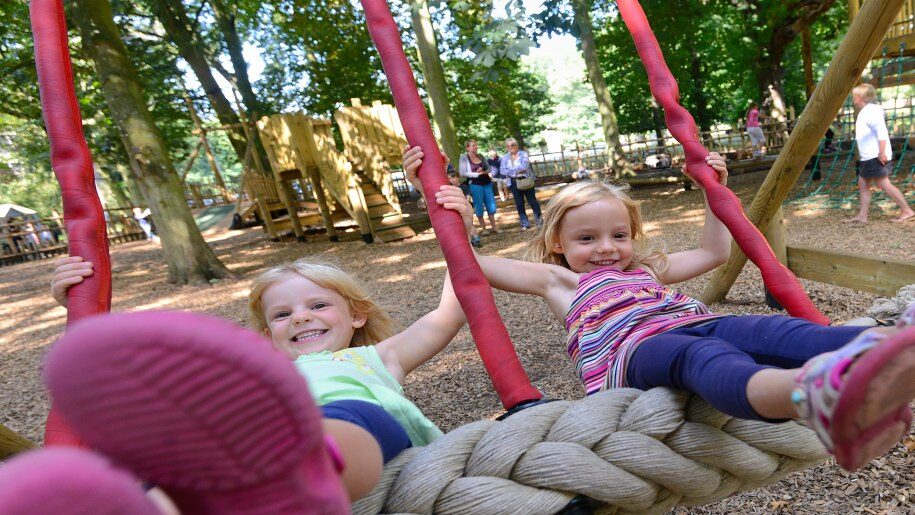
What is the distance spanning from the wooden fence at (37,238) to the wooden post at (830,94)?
1741 centimetres

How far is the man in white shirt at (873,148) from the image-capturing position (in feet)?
18.2

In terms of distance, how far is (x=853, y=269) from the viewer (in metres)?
2.84

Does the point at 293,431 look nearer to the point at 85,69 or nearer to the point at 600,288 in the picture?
the point at 600,288

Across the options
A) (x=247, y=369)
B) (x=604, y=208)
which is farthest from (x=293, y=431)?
(x=604, y=208)

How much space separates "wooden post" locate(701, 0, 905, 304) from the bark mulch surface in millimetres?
1116

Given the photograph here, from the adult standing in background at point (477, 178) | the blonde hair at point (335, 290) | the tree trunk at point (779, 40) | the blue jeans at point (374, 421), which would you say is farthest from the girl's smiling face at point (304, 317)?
the tree trunk at point (779, 40)

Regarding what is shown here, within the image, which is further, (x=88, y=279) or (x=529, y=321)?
(x=529, y=321)

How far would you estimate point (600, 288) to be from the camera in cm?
167

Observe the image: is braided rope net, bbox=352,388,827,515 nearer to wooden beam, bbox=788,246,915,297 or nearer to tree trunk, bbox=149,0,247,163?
wooden beam, bbox=788,246,915,297

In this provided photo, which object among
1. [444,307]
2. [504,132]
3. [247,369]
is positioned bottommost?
[444,307]

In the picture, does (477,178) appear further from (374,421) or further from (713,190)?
(374,421)

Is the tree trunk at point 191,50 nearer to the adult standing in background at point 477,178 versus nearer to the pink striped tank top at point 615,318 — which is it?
the adult standing in background at point 477,178

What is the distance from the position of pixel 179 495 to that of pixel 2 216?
3272 cm

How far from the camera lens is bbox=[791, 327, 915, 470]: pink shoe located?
677mm
